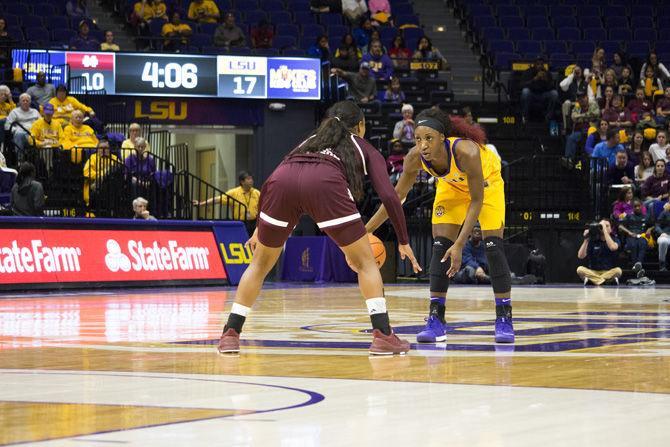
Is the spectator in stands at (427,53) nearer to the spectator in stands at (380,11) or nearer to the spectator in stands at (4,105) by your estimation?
the spectator in stands at (380,11)

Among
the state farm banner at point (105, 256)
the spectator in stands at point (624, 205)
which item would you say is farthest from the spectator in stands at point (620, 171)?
the state farm banner at point (105, 256)

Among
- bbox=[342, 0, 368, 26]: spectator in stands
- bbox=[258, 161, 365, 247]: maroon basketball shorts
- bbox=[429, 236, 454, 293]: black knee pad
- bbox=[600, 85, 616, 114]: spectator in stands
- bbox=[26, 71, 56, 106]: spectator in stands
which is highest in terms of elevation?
→ bbox=[342, 0, 368, 26]: spectator in stands

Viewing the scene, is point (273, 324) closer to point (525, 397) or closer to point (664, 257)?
point (525, 397)

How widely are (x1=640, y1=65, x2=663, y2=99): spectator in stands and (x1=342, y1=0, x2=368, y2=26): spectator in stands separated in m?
6.91

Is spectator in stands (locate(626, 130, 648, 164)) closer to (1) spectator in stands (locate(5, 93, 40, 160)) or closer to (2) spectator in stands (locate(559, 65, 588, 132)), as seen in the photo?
(2) spectator in stands (locate(559, 65, 588, 132))

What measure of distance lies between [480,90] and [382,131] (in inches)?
200

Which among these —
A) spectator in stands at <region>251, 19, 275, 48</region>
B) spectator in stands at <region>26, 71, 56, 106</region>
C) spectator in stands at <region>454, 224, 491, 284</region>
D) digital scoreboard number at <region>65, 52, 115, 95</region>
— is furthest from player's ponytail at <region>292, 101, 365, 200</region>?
spectator in stands at <region>251, 19, 275, 48</region>

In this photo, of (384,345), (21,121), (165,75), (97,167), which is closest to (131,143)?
(97,167)

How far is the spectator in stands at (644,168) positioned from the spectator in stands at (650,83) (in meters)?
4.86

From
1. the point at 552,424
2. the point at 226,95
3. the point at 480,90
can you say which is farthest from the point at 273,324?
the point at 480,90

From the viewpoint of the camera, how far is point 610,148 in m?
26.3

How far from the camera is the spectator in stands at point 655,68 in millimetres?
30484

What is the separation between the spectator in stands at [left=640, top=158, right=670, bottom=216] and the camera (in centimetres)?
2406

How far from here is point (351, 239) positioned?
8.35m
